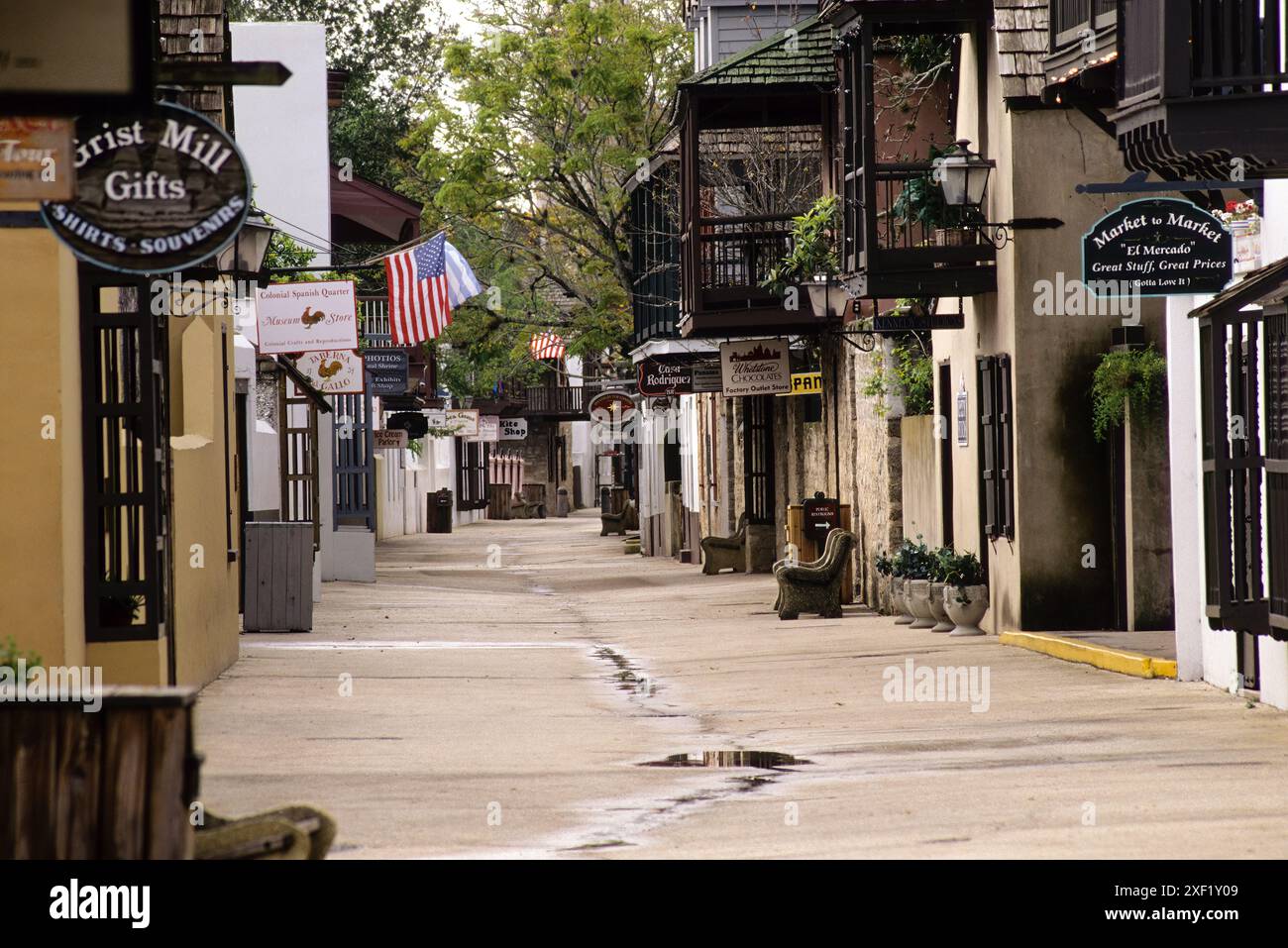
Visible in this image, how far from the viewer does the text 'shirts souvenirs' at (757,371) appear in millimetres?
26719

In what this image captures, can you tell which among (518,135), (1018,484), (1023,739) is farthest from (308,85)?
(1023,739)

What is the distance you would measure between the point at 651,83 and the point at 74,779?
32317 mm

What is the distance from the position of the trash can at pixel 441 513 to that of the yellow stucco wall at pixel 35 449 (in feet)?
163

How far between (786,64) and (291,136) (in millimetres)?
11834

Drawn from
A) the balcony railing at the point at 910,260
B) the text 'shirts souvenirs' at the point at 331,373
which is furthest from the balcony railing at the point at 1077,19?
the text 'shirts souvenirs' at the point at 331,373

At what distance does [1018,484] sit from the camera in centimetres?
1814

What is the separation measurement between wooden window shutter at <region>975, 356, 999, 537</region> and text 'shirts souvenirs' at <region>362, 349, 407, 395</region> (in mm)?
16968

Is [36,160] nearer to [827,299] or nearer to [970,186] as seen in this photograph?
[970,186]

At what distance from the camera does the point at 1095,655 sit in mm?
15602

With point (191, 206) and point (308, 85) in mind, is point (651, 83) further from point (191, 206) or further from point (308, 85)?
point (191, 206)

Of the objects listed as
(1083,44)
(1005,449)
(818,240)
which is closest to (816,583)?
(818,240)

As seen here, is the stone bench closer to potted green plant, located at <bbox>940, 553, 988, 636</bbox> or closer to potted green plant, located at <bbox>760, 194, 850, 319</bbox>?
potted green plant, located at <bbox>760, 194, 850, 319</bbox>

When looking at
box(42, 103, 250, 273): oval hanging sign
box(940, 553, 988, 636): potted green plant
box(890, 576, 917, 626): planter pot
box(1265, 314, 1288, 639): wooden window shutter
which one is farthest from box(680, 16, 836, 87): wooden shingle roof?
box(42, 103, 250, 273): oval hanging sign
